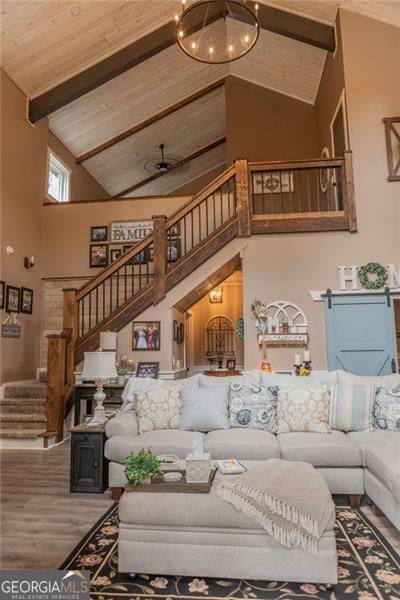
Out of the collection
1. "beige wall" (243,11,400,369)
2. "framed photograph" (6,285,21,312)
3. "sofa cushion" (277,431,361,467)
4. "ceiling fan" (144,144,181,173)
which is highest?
"ceiling fan" (144,144,181,173)

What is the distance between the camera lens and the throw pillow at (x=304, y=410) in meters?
3.60

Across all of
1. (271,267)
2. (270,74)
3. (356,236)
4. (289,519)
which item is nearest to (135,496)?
(289,519)

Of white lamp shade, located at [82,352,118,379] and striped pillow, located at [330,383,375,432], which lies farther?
white lamp shade, located at [82,352,118,379]

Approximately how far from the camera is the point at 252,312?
5.93 m

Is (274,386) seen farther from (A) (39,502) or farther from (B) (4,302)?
(B) (4,302)

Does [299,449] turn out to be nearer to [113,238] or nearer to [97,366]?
[97,366]

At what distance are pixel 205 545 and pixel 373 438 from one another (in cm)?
184

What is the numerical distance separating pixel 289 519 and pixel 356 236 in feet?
15.4

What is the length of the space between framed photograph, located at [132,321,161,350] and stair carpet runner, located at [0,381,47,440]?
5.30ft

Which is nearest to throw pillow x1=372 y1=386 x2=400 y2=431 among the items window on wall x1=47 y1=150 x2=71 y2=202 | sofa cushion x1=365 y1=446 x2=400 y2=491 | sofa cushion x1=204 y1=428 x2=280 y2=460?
sofa cushion x1=365 y1=446 x2=400 y2=491

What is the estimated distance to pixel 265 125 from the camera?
9016mm

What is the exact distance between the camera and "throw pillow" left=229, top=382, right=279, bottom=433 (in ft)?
12.3

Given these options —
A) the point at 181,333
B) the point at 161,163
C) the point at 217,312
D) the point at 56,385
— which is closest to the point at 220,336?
the point at 217,312

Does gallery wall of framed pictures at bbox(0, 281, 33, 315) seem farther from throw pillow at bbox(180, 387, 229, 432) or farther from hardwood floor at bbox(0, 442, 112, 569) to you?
throw pillow at bbox(180, 387, 229, 432)
